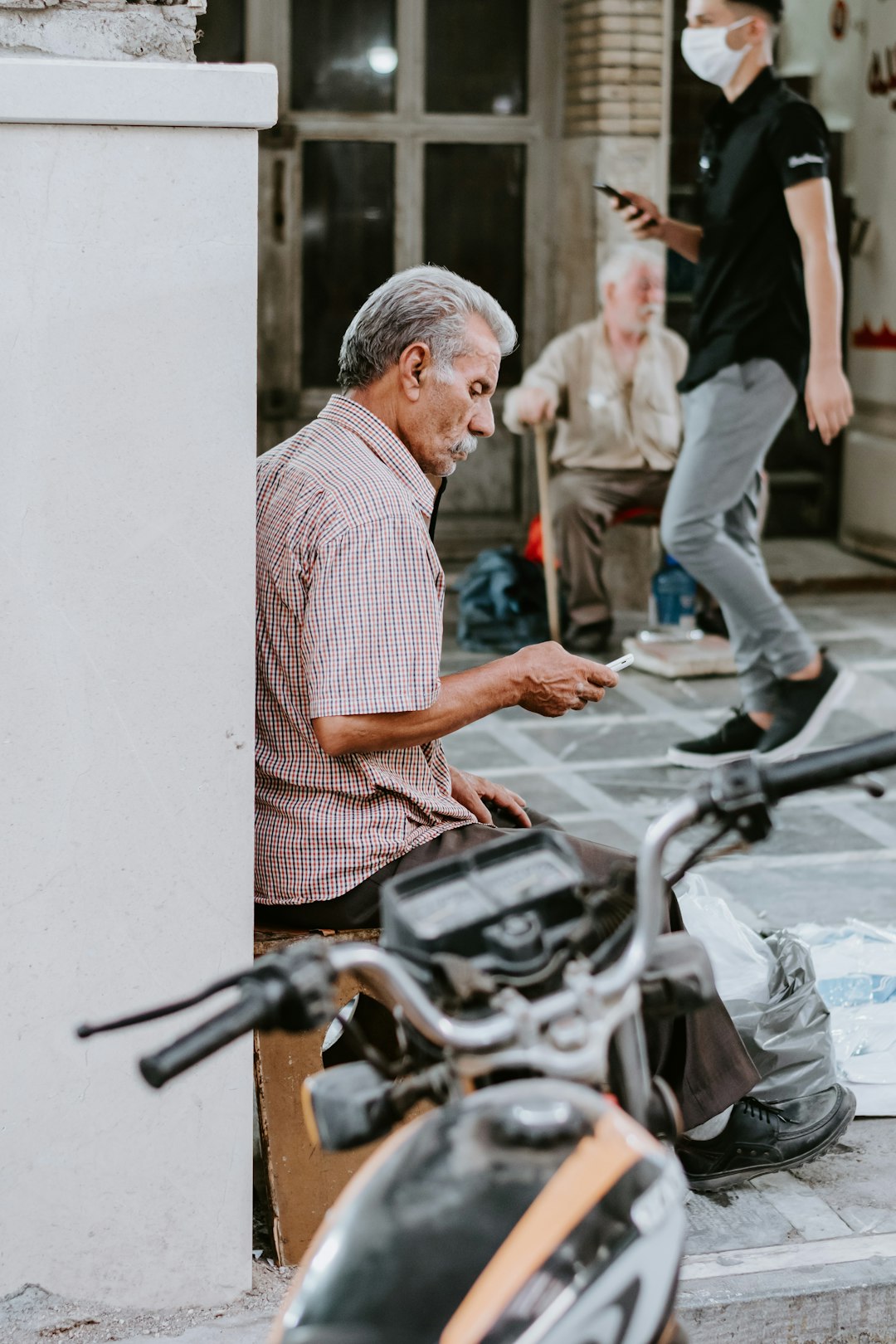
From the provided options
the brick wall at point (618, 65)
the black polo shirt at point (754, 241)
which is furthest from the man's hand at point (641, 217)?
the brick wall at point (618, 65)

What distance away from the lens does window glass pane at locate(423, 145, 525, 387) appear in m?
9.24

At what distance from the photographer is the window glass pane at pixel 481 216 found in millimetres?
9242

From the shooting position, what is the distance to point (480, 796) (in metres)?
3.42

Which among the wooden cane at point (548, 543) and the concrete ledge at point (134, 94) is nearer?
the concrete ledge at point (134, 94)

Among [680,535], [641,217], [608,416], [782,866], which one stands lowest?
[782,866]

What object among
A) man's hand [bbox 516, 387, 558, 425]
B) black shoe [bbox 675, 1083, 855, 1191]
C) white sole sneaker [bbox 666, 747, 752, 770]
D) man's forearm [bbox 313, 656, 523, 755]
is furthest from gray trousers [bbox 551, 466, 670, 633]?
man's forearm [bbox 313, 656, 523, 755]

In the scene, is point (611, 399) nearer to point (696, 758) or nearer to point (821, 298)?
point (821, 298)

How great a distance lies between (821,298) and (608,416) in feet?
7.26

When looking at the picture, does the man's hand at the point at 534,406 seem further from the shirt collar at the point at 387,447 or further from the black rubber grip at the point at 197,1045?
the black rubber grip at the point at 197,1045

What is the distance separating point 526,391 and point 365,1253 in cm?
669

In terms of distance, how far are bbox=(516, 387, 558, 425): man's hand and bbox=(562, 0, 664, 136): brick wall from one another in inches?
63.7

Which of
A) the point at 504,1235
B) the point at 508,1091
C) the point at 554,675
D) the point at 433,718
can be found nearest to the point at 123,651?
the point at 433,718

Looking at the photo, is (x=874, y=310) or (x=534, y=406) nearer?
(x=534, y=406)

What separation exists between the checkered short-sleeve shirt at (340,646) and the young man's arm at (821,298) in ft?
10.5
